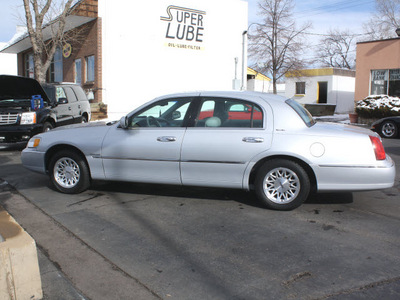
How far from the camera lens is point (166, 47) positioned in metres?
20.0

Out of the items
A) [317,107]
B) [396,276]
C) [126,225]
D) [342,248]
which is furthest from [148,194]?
[317,107]

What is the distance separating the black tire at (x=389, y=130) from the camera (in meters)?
13.5

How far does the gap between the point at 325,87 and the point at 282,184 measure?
30069 mm

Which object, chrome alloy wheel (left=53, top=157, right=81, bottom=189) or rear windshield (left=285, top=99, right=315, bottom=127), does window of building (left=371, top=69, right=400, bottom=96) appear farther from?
chrome alloy wheel (left=53, top=157, right=81, bottom=189)

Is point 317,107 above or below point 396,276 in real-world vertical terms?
above

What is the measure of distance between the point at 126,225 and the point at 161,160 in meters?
1.11

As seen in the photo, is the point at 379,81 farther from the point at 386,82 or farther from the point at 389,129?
the point at 389,129

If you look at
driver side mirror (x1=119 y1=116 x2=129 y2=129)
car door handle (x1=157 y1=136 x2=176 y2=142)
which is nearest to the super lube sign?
driver side mirror (x1=119 y1=116 x2=129 y2=129)

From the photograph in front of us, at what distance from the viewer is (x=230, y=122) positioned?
5453 mm

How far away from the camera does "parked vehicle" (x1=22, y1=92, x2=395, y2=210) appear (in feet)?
16.5

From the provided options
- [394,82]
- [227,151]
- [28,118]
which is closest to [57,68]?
[28,118]

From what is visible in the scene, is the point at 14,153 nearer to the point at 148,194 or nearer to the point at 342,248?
the point at 148,194

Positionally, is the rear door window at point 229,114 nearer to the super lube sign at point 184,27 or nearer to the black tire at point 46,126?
the black tire at point 46,126

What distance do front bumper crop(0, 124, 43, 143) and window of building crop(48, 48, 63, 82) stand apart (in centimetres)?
1334
